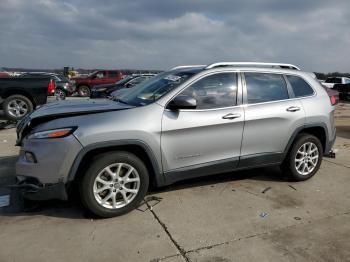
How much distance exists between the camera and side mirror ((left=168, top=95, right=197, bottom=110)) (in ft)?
12.9

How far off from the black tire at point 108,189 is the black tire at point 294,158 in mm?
2259

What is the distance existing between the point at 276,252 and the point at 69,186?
2196mm

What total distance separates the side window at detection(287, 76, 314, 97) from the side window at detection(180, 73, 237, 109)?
104 centimetres

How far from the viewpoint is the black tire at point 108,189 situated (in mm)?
3648

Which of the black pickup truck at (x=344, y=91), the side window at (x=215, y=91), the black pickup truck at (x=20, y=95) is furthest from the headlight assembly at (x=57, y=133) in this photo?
the black pickup truck at (x=344, y=91)

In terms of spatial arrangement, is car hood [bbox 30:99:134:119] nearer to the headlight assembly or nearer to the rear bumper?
the headlight assembly

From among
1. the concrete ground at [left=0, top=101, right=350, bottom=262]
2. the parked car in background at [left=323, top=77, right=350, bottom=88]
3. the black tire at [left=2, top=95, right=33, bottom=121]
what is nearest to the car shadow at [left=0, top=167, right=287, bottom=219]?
the concrete ground at [left=0, top=101, right=350, bottom=262]

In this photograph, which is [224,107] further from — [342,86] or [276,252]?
[342,86]

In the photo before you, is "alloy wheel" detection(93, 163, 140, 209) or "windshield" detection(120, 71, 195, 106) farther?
"windshield" detection(120, 71, 195, 106)

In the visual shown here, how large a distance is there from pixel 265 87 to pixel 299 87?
2.18 feet

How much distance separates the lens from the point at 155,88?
452 cm

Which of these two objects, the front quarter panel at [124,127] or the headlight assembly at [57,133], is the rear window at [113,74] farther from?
the headlight assembly at [57,133]

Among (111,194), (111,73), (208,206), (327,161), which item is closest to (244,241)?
(208,206)

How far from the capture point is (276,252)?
10.5 feet
